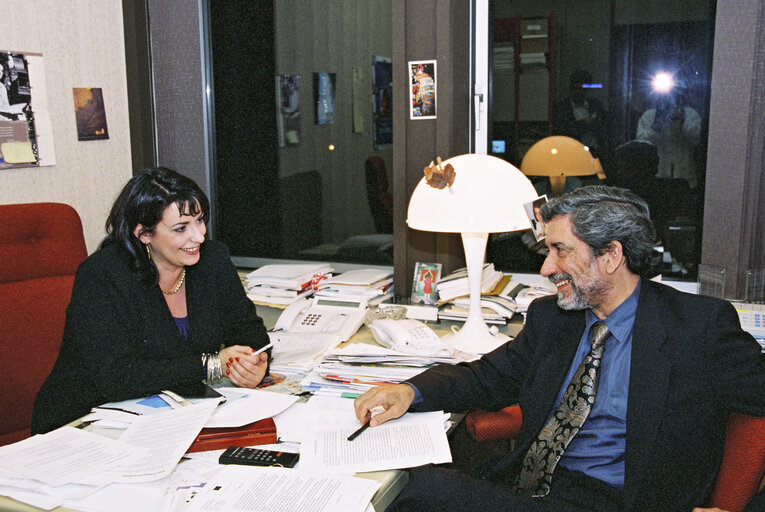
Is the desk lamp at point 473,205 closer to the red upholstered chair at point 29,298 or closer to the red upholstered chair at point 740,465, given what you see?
the red upholstered chair at point 740,465

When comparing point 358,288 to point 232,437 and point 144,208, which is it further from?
point 232,437

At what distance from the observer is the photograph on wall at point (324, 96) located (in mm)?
3135

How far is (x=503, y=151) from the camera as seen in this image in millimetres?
2969

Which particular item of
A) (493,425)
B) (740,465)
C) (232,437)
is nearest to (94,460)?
(232,437)

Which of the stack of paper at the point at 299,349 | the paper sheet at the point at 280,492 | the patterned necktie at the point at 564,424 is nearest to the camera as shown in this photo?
the paper sheet at the point at 280,492

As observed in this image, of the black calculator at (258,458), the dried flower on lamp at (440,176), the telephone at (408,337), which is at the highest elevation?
the dried flower on lamp at (440,176)

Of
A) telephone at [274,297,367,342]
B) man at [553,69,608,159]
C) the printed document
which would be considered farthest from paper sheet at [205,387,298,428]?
man at [553,69,608,159]

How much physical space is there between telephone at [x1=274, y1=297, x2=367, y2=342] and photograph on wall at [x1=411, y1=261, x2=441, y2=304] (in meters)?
0.22

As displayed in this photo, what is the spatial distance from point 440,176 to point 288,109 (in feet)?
4.40

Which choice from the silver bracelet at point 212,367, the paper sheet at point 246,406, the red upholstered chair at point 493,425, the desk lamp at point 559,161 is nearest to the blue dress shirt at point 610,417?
the red upholstered chair at point 493,425

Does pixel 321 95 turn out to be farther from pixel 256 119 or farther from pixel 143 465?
pixel 143 465

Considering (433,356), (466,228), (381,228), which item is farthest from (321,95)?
(433,356)

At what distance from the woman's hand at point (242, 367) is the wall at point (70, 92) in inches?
50.3

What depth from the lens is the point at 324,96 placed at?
3.15 meters
